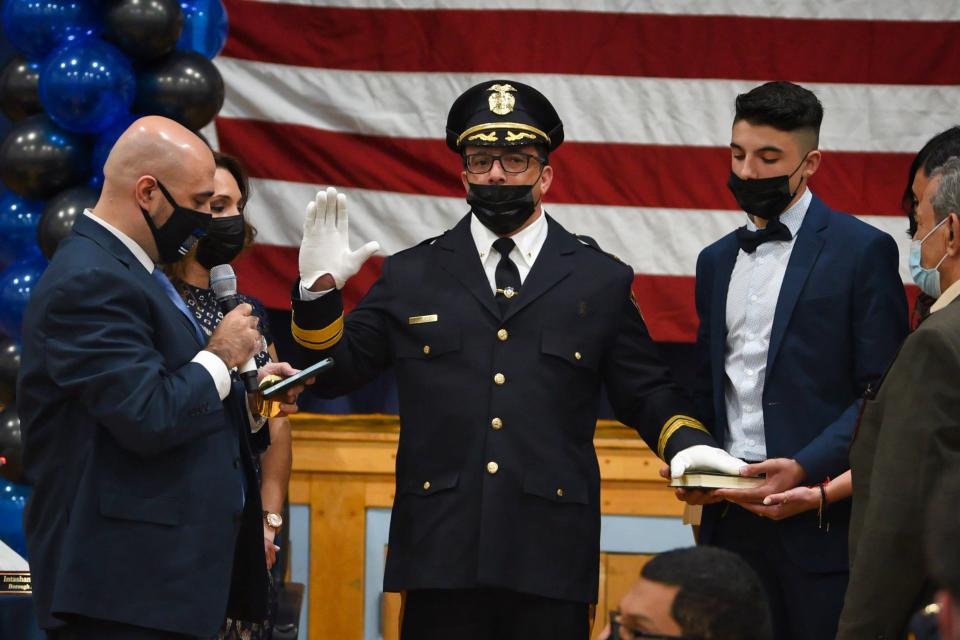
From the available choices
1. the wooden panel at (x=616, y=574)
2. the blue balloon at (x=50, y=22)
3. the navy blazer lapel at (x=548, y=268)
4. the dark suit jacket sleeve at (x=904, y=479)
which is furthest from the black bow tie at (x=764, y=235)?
the blue balloon at (x=50, y=22)

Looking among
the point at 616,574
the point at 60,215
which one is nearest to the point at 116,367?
the point at 60,215

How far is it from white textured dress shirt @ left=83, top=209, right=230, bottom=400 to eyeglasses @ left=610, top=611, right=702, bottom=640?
3.29 ft

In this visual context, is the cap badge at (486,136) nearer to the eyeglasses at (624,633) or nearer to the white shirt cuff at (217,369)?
the white shirt cuff at (217,369)

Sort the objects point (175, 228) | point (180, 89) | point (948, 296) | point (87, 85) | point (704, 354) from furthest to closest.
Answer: point (180, 89) < point (87, 85) < point (704, 354) < point (175, 228) < point (948, 296)

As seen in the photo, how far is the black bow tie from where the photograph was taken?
3275mm

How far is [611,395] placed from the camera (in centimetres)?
337

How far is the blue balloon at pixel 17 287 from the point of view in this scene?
398cm

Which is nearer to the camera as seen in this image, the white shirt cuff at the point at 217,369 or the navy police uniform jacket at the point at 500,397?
the white shirt cuff at the point at 217,369

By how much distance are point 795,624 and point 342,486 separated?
205 cm

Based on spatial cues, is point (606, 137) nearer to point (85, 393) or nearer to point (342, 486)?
point (342, 486)

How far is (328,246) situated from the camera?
124 inches

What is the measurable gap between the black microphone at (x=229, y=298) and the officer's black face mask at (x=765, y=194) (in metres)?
1.21

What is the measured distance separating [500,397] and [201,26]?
175cm

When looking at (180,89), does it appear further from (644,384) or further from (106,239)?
(644,384)
